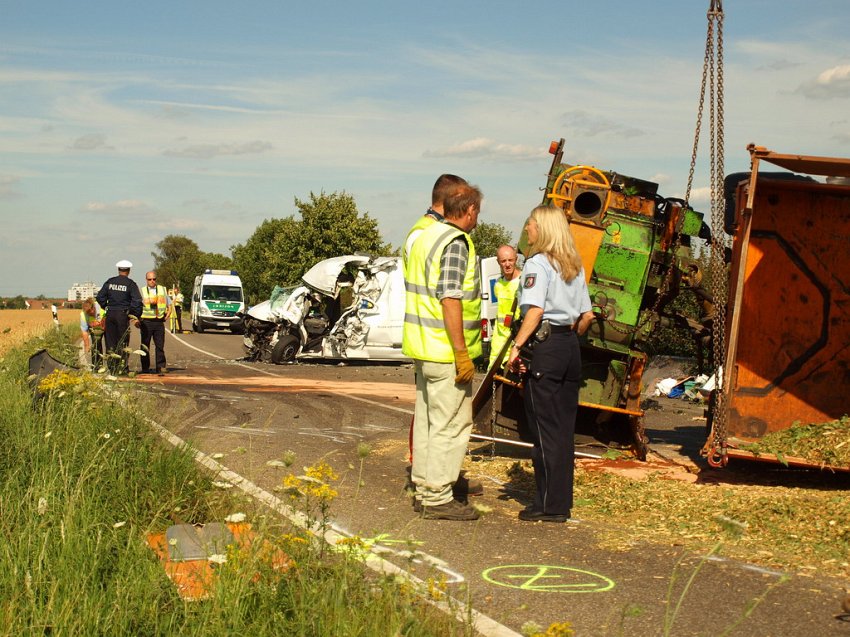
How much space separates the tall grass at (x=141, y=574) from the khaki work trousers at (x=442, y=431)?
140 cm

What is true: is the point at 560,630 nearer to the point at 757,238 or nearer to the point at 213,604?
the point at 213,604

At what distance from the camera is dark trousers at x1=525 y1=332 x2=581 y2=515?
22.4 feet

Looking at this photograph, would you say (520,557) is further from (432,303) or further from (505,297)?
(505,297)

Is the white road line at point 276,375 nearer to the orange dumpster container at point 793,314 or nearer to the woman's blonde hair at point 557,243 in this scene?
the orange dumpster container at point 793,314

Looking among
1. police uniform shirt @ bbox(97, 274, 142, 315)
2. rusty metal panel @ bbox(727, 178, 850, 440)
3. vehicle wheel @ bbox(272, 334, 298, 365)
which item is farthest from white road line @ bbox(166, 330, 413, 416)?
rusty metal panel @ bbox(727, 178, 850, 440)

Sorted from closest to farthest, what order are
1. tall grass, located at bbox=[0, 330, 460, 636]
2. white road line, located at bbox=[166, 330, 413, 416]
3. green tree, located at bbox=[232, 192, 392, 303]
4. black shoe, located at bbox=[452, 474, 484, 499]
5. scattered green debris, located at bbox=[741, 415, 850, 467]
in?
tall grass, located at bbox=[0, 330, 460, 636]
black shoe, located at bbox=[452, 474, 484, 499]
scattered green debris, located at bbox=[741, 415, 850, 467]
white road line, located at bbox=[166, 330, 413, 416]
green tree, located at bbox=[232, 192, 392, 303]

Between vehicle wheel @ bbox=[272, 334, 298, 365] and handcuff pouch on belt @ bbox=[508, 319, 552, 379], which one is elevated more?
handcuff pouch on belt @ bbox=[508, 319, 552, 379]

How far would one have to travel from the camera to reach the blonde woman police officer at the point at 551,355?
6.84 meters

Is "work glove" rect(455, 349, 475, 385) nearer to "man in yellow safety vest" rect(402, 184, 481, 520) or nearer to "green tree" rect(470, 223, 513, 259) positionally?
"man in yellow safety vest" rect(402, 184, 481, 520)

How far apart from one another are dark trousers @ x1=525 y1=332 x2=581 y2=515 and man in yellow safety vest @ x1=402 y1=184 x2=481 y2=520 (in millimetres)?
434

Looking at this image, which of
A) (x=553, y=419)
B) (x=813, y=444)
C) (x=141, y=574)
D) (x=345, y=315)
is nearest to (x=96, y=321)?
(x=345, y=315)

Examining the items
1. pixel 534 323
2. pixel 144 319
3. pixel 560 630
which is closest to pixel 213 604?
pixel 560 630

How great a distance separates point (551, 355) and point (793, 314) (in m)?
3.67

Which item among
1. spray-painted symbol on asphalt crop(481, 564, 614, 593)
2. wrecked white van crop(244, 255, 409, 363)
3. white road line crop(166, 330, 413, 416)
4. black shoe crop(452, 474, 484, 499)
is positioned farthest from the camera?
wrecked white van crop(244, 255, 409, 363)
